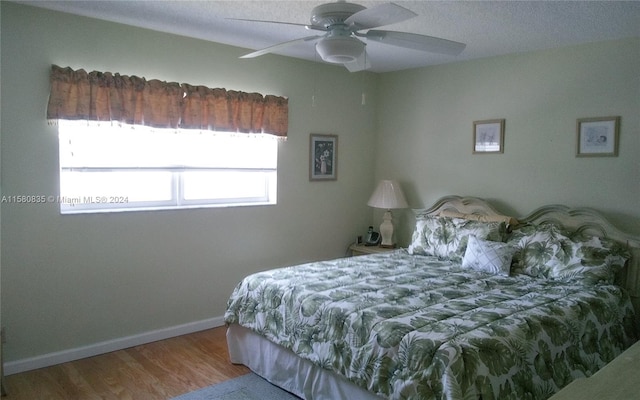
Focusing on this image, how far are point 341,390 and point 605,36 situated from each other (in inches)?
122

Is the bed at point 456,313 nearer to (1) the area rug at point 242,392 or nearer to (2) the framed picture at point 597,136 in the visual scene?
(1) the area rug at point 242,392

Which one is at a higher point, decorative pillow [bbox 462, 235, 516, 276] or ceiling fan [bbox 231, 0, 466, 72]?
ceiling fan [bbox 231, 0, 466, 72]

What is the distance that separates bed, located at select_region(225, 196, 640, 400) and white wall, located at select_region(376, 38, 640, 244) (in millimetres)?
234

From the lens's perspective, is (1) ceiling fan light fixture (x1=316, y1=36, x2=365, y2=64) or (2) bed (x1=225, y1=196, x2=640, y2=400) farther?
(1) ceiling fan light fixture (x1=316, y1=36, x2=365, y2=64)

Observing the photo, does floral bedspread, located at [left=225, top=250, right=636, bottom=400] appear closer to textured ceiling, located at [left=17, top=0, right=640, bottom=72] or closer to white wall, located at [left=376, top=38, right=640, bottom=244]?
white wall, located at [left=376, top=38, right=640, bottom=244]

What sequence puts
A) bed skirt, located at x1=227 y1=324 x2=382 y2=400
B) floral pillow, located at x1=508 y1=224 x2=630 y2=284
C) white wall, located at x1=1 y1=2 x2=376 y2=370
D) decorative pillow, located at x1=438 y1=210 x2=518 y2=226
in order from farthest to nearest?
decorative pillow, located at x1=438 y1=210 x2=518 y2=226 → floral pillow, located at x1=508 y1=224 x2=630 y2=284 → white wall, located at x1=1 y1=2 x2=376 y2=370 → bed skirt, located at x1=227 y1=324 x2=382 y2=400

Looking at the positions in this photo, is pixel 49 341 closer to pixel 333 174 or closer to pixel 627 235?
pixel 333 174

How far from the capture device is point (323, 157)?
4.72 m

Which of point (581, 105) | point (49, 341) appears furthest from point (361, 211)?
point (49, 341)

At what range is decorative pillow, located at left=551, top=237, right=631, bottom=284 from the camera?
123 inches

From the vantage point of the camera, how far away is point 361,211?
5180 millimetres

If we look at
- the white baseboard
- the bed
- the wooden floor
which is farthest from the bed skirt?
the white baseboard

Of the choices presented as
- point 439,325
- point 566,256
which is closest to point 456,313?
point 439,325

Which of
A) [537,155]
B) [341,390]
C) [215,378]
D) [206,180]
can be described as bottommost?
[215,378]
